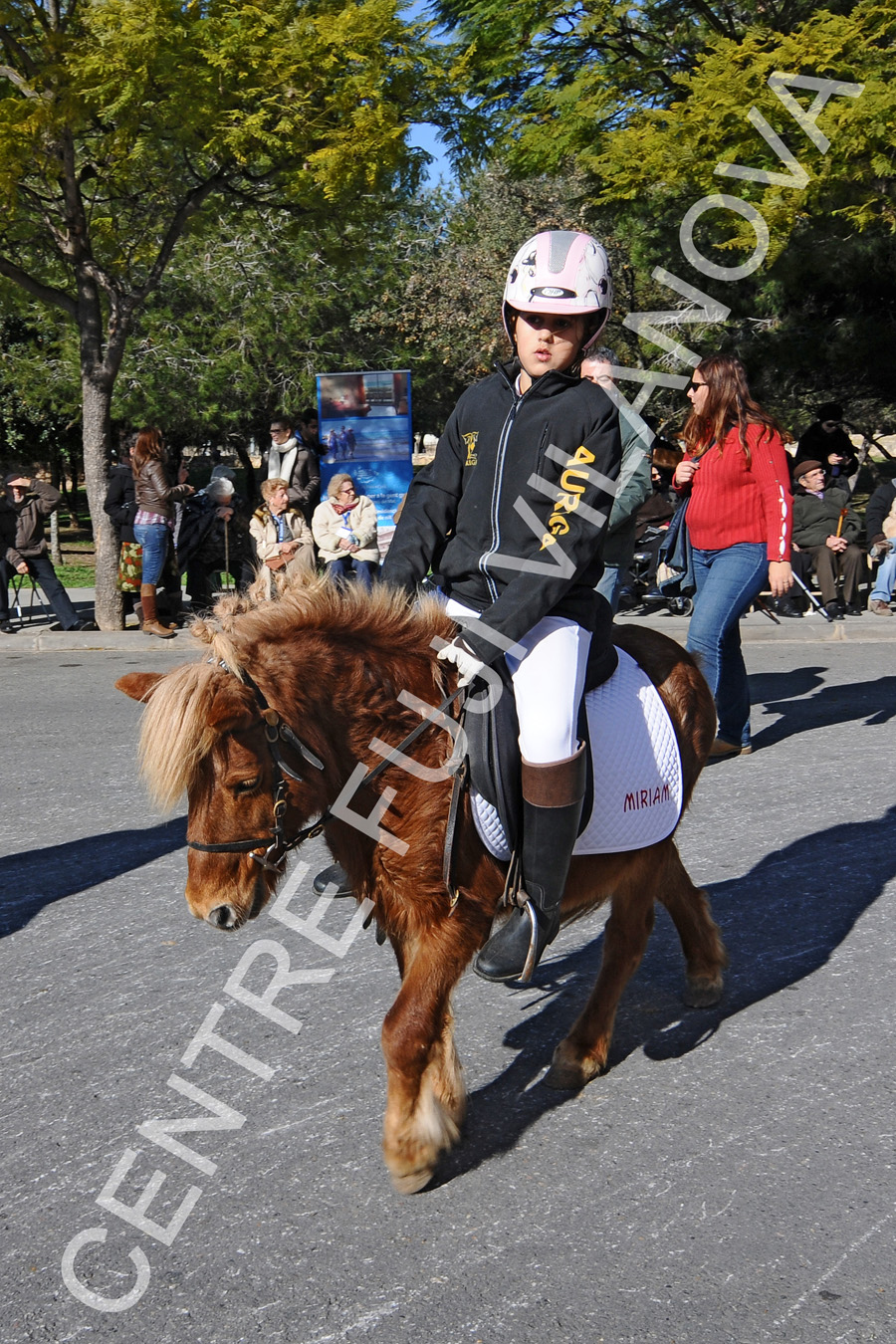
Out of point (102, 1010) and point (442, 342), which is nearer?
point (102, 1010)

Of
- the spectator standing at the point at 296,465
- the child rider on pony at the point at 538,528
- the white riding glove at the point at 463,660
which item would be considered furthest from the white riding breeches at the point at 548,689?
the spectator standing at the point at 296,465

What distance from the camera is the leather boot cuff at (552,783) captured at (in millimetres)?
3152

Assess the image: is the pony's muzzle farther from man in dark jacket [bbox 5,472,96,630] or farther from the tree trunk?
the tree trunk

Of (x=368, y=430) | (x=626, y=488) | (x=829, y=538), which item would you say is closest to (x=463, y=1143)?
(x=626, y=488)

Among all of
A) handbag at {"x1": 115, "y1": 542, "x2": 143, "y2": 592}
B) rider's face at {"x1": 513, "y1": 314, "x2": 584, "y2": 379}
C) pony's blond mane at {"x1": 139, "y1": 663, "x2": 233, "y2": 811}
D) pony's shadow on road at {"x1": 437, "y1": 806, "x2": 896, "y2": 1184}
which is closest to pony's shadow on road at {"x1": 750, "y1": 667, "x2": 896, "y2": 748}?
pony's shadow on road at {"x1": 437, "y1": 806, "x2": 896, "y2": 1184}

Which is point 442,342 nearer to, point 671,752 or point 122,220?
point 122,220

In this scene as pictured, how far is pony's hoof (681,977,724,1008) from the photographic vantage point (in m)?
4.14

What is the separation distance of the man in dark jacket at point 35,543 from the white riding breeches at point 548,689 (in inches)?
446

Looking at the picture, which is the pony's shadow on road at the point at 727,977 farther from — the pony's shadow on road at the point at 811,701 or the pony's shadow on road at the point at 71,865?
the pony's shadow on road at the point at 811,701

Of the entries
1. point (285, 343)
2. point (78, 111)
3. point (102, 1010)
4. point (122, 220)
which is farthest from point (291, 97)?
point (285, 343)

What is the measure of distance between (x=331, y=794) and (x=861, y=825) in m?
3.86

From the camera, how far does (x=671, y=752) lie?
3.72 metres

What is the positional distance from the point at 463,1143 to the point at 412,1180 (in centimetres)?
33

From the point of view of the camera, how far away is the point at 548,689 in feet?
10.4
